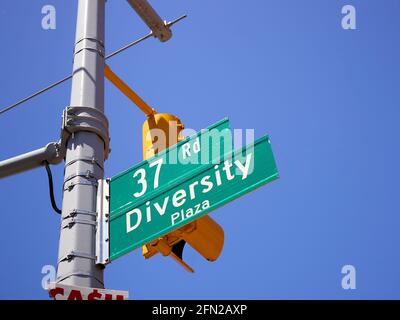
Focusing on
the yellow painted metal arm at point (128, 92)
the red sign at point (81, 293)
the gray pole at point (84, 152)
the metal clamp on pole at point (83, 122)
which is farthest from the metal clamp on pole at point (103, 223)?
the yellow painted metal arm at point (128, 92)

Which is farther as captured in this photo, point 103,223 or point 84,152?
point 84,152

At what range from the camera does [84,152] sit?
294 inches

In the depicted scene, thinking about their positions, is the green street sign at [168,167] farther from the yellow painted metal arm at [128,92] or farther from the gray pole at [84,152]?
the yellow painted metal arm at [128,92]

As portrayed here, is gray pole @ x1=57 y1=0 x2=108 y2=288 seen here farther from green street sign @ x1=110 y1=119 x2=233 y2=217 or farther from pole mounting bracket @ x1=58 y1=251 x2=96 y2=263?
green street sign @ x1=110 y1=119 x2=233 y2=217

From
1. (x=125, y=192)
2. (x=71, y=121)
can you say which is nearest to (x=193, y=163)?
(x=125, y=192)

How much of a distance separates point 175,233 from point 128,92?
1679 millimetres

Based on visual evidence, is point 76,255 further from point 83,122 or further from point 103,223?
point 83,122

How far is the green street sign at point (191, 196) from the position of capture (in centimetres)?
660

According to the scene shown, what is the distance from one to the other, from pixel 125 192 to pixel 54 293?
1036 millimetres

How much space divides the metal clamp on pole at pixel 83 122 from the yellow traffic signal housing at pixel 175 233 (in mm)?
508

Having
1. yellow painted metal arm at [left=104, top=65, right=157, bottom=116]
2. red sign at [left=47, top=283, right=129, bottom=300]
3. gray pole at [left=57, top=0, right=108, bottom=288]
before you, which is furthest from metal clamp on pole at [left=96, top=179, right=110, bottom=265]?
yellow painted metal arm at [left=104, top=65, right=157, bottom=116]

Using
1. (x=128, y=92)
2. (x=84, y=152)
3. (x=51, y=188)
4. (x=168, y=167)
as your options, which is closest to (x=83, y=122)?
(x=84, y=152)

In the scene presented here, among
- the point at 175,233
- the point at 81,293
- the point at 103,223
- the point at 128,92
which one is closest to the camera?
the point at 81,293
